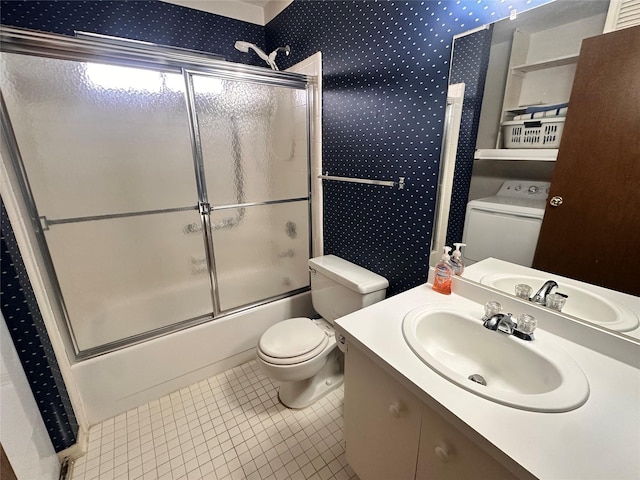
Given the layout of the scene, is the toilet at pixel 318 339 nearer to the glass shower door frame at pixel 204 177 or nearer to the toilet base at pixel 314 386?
the toilet base at pixel 314 386

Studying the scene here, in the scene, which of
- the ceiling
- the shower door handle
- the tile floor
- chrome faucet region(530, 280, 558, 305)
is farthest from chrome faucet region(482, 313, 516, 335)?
the ceiling

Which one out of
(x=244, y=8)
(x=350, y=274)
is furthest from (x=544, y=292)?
(x=244, y=8)

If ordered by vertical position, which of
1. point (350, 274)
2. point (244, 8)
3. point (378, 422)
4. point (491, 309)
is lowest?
point (378, 422)

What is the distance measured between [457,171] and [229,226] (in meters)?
1.34

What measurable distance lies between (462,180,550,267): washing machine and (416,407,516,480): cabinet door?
0.66 meters

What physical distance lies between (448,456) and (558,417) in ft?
0.89

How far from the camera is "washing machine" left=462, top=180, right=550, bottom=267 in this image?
3.23 feet

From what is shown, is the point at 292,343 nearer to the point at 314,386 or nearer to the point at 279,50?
the point at 314,386

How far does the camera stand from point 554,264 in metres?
0.96

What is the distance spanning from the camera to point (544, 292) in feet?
3.16

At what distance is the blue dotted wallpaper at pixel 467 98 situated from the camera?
40.7 inches

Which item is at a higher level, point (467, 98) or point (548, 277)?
point (467, 98)

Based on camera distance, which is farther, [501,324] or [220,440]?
[220,440]

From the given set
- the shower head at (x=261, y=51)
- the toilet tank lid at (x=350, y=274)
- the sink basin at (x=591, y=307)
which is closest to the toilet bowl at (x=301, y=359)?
the toilet tank lid at (x=350, y=274)
